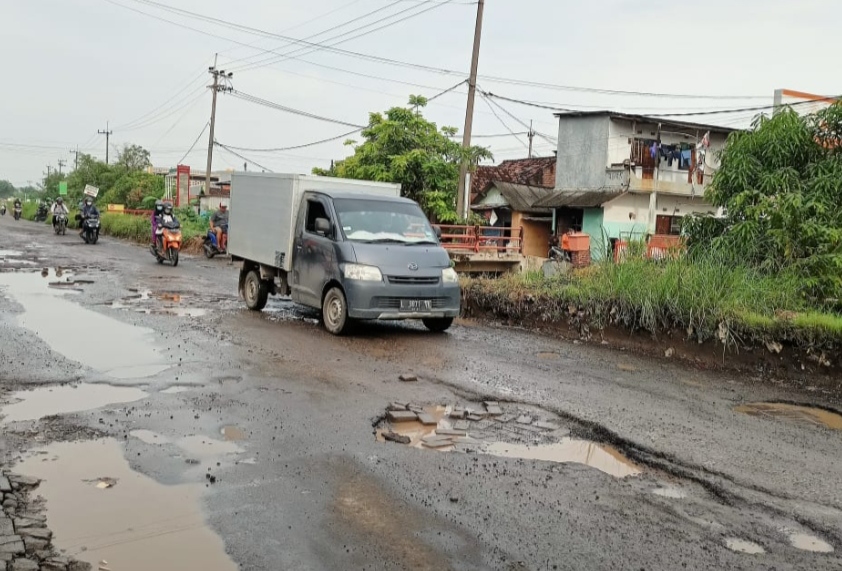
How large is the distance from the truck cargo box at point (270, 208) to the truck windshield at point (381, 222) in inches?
34.0

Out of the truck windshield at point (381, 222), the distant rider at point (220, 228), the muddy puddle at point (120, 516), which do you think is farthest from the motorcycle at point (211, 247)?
the muddy puddle at point (120, 516)

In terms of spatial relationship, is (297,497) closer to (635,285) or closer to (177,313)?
(635,285)

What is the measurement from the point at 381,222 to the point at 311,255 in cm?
110

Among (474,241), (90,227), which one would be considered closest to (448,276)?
(474,241)

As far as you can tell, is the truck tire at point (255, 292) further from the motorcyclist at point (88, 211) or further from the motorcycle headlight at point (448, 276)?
the motorcyclist at point (88, 211)

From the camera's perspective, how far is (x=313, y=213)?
10891mm

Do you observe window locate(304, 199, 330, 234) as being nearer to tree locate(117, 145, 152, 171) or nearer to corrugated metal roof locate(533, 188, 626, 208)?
corrugated metal roof locate(533, 188, 626, 208)

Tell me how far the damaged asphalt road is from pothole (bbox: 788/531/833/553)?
0.01 metres

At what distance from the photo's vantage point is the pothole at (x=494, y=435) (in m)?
5.24

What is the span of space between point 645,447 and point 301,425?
2.59 meters

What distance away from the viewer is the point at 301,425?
5.70 meters

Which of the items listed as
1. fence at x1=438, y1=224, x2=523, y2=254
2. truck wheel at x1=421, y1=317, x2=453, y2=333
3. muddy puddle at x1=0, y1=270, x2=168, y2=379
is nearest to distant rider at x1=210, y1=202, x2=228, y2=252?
fence at x1=438, y1=224, x2=523, y2=254

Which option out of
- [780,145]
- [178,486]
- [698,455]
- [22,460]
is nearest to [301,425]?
[178,486]

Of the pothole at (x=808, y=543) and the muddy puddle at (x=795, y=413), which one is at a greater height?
the muddy puddle at (x=795, y=413)
